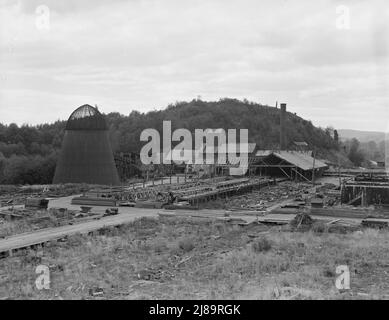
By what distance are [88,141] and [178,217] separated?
18778 mm

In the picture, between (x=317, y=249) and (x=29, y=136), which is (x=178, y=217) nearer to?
(x=317, y=249)

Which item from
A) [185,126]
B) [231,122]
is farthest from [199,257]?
[231,122]

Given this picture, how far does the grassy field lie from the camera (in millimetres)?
12008

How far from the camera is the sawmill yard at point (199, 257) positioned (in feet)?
40.0

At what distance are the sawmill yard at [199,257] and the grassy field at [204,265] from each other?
28mm

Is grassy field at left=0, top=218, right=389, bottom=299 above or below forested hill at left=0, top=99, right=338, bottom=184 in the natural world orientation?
below

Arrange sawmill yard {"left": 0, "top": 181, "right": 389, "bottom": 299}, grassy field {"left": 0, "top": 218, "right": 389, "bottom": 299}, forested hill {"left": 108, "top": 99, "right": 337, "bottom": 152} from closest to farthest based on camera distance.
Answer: grassy field {"left": 0, "top": 218, "right": 389, "bottom": 299}
sawmill yard {"left": 0, "top": 181, "right": 389, "bottom": 299}
forested hill {"left": 108, "top": 99, "right": 337, "bottom": 152}

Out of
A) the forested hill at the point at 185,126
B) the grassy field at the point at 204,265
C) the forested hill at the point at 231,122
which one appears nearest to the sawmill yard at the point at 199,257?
the grassy field at the point at 204,265

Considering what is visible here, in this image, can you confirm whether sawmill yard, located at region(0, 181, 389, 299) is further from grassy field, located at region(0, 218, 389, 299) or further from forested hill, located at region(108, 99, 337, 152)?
forested hill, located at region(108, 99, 337, 152)

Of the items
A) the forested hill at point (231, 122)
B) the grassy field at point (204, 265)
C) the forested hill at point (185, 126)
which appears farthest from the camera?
the forested hill at point (231, 122)

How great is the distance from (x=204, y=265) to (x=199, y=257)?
45.2 inches

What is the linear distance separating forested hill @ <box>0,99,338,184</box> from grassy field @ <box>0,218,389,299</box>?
1489 inches

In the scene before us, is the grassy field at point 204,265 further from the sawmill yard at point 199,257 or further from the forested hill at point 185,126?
the forested hill at point 185,126

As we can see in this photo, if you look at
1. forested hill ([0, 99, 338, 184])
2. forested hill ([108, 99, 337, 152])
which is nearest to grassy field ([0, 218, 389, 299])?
forested hill ([0, 99, 338, 184])
